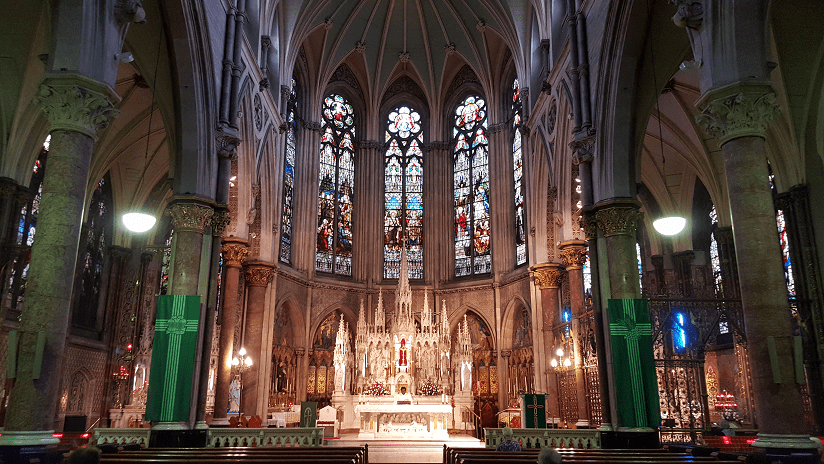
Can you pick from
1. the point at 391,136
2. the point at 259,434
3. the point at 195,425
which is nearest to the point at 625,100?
the point at 259,434

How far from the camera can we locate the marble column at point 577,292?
18.8 metres

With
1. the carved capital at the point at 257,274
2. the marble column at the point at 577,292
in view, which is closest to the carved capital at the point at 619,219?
the marble column at the point at 577,292

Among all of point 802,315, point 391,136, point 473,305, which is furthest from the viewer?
point 391,136

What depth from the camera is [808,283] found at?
1588cm

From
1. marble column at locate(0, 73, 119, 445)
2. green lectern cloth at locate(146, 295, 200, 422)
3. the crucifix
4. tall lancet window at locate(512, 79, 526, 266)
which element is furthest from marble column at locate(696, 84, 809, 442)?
tall lancet window at locate(512, 79, 526, 266)

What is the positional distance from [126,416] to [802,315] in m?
21.2

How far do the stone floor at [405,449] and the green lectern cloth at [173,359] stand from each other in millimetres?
Result: 4464

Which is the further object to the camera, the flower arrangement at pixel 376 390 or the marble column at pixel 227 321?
the flower arrangement at pixel 376 390

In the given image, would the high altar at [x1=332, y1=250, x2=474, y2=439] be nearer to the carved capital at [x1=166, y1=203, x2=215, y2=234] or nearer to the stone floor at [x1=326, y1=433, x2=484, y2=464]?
the stone floor at [x1=326, y1=433, x2=484, y2=464]

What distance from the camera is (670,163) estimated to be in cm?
A: 2395

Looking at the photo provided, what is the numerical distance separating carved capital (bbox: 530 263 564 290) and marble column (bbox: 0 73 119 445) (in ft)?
52.9

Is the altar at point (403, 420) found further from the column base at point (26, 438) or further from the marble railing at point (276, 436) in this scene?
the column base at point (26, 438)

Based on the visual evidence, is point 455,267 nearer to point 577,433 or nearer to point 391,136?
point 391,136

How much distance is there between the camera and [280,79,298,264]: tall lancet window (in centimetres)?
2592
